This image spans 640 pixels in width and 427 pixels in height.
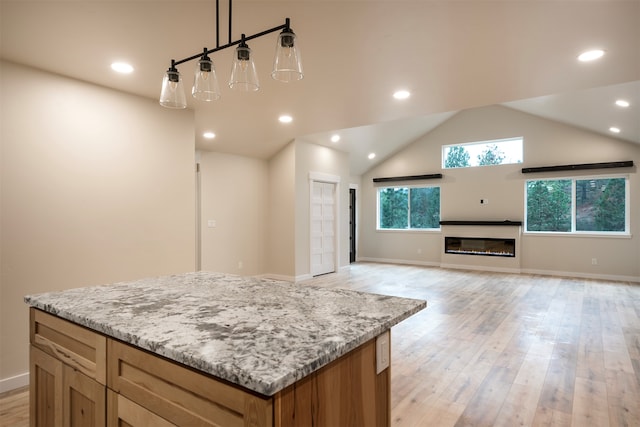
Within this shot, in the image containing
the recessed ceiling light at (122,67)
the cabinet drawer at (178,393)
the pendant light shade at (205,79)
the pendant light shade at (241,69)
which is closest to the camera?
the cabinet drawer at (178,393)

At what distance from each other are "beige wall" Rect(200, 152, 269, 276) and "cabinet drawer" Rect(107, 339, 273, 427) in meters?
4.91

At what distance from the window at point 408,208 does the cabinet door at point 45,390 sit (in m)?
8.55

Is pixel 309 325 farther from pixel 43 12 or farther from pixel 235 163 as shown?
pixel 235 163

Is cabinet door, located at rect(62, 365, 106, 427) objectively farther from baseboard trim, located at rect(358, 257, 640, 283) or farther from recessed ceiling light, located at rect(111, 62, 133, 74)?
baseboard trim, located at rect(358, 257, 640, 283)

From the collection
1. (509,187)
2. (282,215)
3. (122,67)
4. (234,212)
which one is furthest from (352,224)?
(122,67)

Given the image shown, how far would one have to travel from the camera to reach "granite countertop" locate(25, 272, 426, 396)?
34.5 inches

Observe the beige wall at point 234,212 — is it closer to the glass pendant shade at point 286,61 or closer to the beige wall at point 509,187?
the beige wall at point 509,187

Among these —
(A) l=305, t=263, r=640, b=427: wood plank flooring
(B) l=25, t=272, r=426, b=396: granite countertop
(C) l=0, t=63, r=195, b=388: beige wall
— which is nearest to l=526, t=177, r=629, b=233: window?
(A) l=305, t=263, r=640, b=427: wood plank flooring

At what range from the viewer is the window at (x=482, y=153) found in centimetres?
792

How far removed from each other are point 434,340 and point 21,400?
3.41 metres

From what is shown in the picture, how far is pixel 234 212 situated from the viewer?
6352 millimetres

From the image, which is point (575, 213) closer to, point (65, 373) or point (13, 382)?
point (65, 373)

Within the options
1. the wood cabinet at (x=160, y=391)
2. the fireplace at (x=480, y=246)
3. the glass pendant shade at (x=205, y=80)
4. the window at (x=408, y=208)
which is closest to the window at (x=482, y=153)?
the window at (x=408, y=208)

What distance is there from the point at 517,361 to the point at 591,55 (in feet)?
8.19
